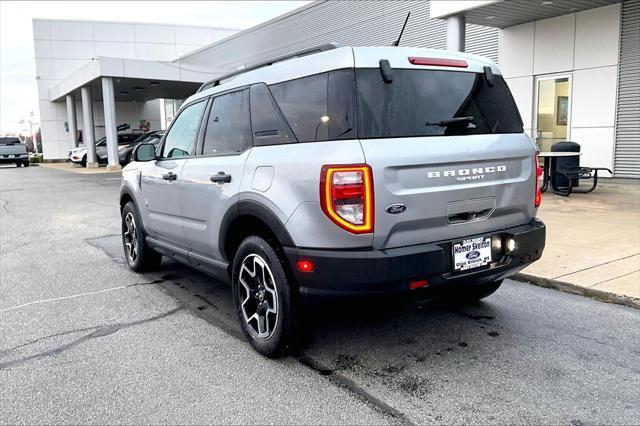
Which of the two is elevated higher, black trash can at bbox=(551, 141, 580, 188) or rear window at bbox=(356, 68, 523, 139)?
rear window at bbox=(356, 68, 523, 139)

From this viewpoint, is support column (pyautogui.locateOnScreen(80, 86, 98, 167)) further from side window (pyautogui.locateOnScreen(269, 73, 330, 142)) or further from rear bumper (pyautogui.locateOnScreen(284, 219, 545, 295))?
rear bumper (pyautogui.locateOnScreen(284, 219, 545, 295))

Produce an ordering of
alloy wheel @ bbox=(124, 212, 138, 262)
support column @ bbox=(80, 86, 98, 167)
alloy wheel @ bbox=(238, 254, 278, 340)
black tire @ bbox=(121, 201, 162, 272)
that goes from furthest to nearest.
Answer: support column @ bbox=(80, 86, 98, 167)
alloy wheel @ bbox=(124, 212, 138, 262)
black tire @ bbox=(121, 201, 162, 272)
alloy wheel @ bbox=(238, 254, 278, 340)

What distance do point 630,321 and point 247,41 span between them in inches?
Result: 1054

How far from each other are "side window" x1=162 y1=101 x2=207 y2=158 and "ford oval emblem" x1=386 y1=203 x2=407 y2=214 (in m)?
2.28

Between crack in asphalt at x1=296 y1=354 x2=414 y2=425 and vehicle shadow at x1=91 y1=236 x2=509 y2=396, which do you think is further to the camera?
vehicle shadow at x1=91 y1=236 x2=509 y2=396

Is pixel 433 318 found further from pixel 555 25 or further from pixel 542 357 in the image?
pixel 555 25

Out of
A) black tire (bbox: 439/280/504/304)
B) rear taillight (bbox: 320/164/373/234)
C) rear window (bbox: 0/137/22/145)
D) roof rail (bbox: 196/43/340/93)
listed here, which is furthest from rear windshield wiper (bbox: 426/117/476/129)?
rear window (bbox: 0/137/22/145)

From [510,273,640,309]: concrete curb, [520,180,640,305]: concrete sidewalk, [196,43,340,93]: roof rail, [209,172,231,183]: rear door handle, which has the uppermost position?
[196,43,340,93]: roof rail

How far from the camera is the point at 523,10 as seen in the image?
12.8m

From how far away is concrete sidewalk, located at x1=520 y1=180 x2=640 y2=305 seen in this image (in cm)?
505

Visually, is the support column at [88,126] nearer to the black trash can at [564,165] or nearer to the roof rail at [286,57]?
the black trash can at [564,165]

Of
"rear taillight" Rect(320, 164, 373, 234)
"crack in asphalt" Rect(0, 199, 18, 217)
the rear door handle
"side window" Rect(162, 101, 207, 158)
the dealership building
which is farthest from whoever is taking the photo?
the dealership building

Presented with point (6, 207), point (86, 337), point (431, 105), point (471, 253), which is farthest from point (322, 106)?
point (6, 207)

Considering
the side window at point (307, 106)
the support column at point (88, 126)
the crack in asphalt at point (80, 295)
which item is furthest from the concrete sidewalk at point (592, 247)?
the support column at point (88, 126)
